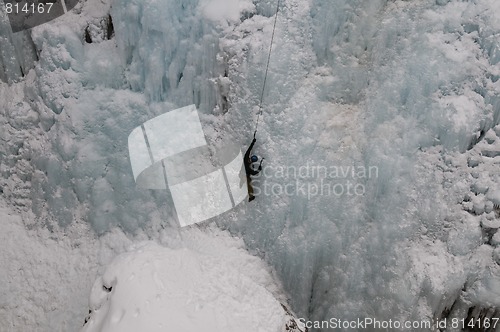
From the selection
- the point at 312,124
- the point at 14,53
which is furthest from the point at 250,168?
the point at 14,53

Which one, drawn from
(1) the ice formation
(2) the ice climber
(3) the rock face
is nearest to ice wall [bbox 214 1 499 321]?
(1) the ice formation

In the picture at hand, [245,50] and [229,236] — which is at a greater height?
[245,50]

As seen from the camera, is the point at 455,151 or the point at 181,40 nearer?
the point at 455,151

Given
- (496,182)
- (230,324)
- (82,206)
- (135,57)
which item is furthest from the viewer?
(82,206)

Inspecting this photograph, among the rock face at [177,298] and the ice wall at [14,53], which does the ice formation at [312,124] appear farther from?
the rock face at [177,298]

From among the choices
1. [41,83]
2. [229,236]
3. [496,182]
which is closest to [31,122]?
[41,83]

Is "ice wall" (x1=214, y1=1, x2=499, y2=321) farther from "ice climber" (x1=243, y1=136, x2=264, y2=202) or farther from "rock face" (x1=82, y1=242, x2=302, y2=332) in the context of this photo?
"rock face" (x1=82, y1=242, x2=302, y2=332)

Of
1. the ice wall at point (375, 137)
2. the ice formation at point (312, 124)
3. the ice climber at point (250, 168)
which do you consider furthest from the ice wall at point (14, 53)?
the ice climber at point (250, 168)

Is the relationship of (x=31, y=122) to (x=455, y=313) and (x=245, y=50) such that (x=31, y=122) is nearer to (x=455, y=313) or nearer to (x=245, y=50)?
(x=245, y=50)
